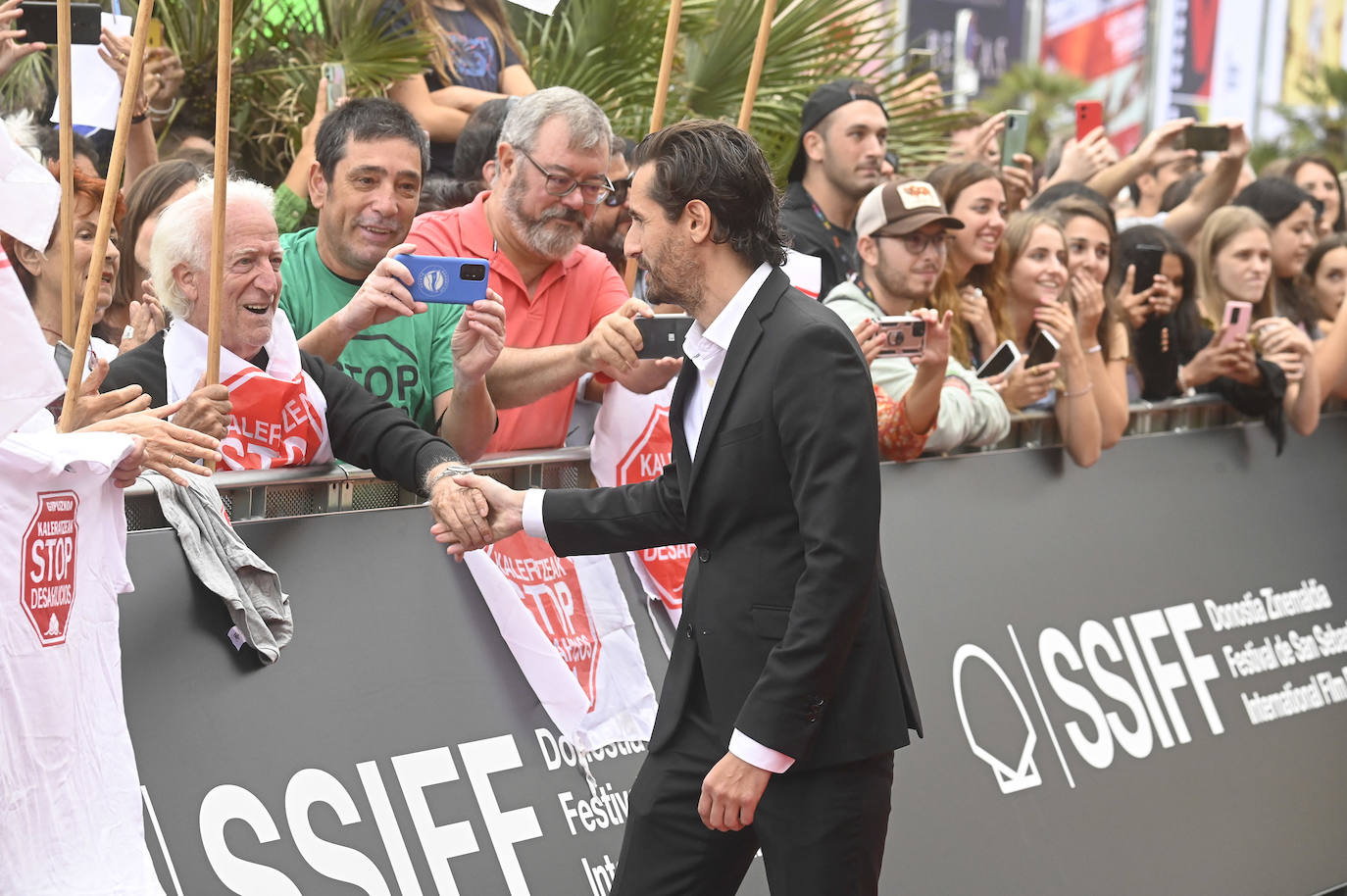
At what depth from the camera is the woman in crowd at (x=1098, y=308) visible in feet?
20.8

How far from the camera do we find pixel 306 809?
3.98m

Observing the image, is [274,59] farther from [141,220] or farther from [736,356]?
[736,356]

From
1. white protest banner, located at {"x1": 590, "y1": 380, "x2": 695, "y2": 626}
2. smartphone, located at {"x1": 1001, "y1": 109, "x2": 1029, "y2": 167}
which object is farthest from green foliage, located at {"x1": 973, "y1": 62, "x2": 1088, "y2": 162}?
white protest banner, located at {"x1": 590, "y1": 380, "x2": 695, "y2": 626}

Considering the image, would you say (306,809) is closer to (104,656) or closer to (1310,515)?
(104,656)

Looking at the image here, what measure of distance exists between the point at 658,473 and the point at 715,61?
4.02 meters

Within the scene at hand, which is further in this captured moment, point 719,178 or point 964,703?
point 964,703

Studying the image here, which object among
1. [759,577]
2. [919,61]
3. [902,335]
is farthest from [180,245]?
[919,61]

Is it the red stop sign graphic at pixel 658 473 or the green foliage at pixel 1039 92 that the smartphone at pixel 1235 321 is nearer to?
the red stop sign graphic at pixel 658 473

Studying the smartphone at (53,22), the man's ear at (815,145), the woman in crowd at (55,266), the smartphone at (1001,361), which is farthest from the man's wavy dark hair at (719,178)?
the man's ear at (815,145)

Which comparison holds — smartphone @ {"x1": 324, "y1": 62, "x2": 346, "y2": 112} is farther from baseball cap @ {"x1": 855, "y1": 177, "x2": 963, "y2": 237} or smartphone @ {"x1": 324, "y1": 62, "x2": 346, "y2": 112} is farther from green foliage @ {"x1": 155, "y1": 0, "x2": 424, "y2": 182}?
baseball cap @ {"x1": 855, "y1": 177, "x2": 963, "y2": 237}

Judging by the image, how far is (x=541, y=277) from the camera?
5395 mm

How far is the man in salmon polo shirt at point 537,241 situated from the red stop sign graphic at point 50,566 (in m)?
1.65

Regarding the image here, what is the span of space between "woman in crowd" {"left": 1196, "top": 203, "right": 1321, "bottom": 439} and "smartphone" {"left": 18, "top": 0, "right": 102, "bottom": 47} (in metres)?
4.40

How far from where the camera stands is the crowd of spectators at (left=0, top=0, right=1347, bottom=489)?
4430mm
